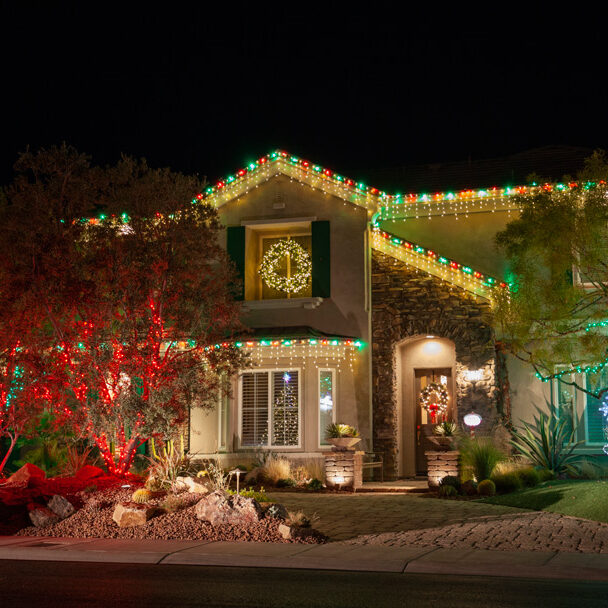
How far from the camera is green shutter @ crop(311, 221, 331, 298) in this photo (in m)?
20.1

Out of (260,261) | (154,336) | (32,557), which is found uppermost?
(260,261)

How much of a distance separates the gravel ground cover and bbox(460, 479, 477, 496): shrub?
5608 mm

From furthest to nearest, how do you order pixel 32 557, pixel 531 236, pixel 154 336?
1. pixel 531 236
2. pixel 154 336
3. pixel 32 557

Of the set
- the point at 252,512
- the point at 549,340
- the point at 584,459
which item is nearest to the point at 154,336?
the point at 252,512

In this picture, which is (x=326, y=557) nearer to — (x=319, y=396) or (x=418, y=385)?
(x=319, y=396)

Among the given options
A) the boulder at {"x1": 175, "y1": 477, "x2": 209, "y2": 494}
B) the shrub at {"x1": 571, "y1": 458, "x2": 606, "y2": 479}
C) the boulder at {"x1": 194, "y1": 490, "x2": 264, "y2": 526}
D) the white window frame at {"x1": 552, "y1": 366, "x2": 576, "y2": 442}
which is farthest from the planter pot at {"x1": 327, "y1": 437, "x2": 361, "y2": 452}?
the boulder at {"x1": 194, "y1": 490, "x2": 264, "y2": 526}

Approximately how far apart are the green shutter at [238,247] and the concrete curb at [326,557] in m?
9.95

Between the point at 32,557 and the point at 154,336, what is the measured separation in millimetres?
4815

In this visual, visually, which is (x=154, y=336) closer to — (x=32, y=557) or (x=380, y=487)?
(x=32, y=557)

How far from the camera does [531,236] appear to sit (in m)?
15.7

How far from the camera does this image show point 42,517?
12.3 meters

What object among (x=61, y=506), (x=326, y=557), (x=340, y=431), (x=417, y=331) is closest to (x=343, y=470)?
(x=340, y=431)

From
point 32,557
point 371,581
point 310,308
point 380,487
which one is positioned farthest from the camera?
point 310,308

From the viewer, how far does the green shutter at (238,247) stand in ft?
66.8
